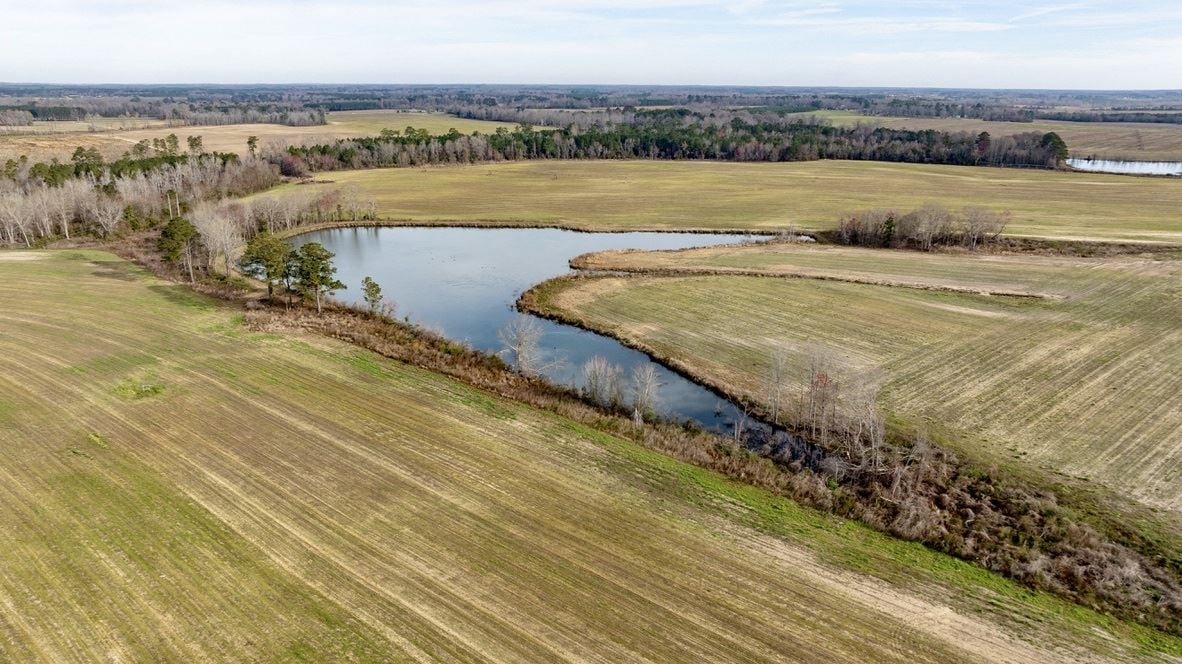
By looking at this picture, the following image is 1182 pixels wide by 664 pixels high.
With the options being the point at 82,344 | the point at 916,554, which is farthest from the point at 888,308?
the point at 82,344

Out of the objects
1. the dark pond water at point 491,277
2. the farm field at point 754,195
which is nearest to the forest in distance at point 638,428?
the dark pond water at point 491,277

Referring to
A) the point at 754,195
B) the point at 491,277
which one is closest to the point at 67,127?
the point at 491,277

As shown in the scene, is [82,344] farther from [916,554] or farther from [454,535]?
[916,554]

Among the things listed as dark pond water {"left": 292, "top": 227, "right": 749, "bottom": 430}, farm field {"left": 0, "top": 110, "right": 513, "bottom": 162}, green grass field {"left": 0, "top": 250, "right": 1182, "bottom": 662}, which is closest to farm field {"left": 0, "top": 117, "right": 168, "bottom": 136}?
farm field {"left": 0, "top": 110, "right": 513, "bottom": 162}

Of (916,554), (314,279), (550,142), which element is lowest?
(916,554)

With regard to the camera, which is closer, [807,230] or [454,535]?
[454,535]

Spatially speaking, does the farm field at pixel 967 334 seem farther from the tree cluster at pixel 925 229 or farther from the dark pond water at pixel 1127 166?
the dark pond water at pixel 1127 166
